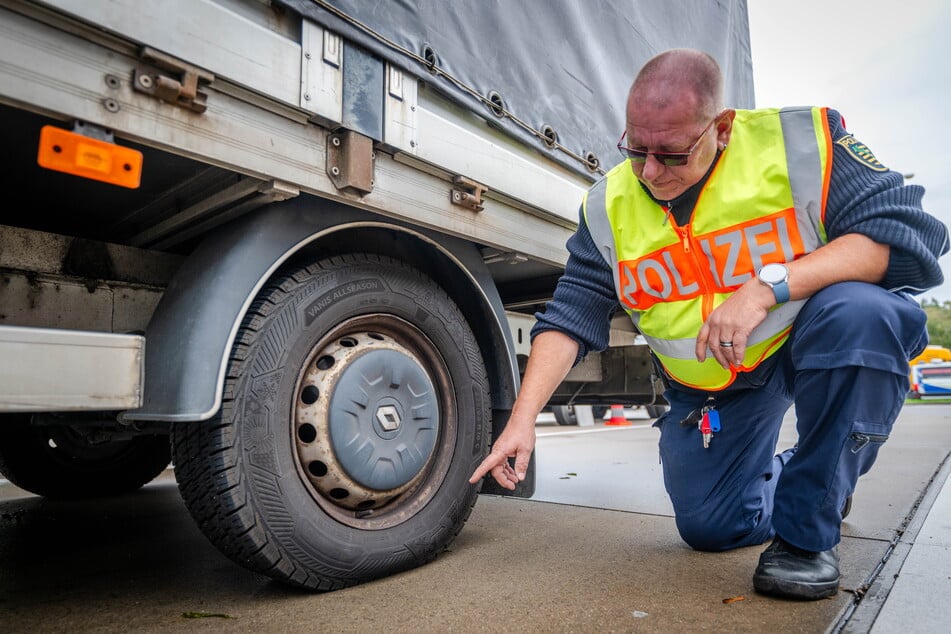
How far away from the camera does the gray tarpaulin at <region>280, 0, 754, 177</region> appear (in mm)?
1546

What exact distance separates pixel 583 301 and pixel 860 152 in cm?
77

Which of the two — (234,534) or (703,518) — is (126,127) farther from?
(703,518)

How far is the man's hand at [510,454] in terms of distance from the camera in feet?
4.70

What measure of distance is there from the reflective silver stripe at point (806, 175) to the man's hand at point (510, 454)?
83 cm

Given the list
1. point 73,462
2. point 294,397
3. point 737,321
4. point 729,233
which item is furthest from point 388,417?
point 73,462

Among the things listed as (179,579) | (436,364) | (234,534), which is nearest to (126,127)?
(234,534)

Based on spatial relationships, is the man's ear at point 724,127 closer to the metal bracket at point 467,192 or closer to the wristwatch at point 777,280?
the wristwatch at point 777,280

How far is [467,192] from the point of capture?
1733mm

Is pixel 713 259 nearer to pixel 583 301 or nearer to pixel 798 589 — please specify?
pixel 583 301

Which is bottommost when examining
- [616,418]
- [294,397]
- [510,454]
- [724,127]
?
[616,418]

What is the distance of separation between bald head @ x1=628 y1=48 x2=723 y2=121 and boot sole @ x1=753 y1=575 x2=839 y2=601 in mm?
1085

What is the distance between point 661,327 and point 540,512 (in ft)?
3.79

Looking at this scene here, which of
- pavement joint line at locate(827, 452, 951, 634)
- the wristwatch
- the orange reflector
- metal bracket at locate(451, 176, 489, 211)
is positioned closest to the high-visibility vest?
the wristwatch

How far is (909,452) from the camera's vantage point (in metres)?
4.23
